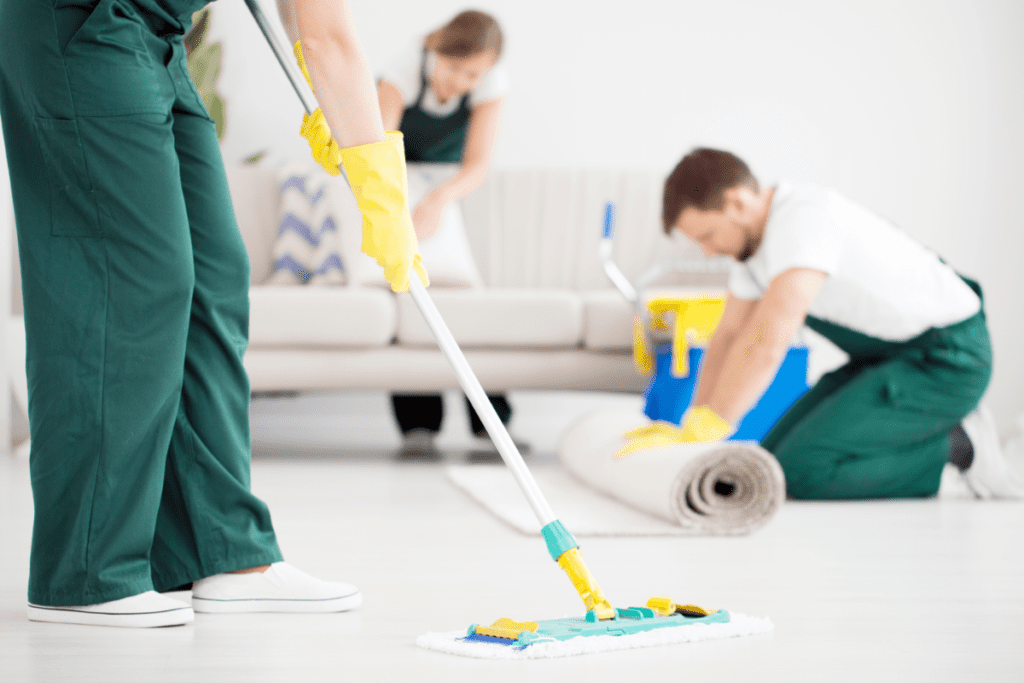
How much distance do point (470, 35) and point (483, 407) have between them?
182cm

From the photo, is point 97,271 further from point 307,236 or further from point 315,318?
point 307,236

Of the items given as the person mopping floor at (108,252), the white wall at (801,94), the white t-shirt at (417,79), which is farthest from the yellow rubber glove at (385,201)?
the white wall at (801,94)

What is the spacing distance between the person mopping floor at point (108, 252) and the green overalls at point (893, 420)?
140 cm

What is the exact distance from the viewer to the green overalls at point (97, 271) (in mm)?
1008

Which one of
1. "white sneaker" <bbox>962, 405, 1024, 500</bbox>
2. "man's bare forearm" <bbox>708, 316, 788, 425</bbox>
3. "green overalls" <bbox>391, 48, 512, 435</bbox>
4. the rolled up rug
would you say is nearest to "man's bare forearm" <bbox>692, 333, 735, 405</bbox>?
"man's bare forearm" <bbox>708, 316, 788, 425</bbox>

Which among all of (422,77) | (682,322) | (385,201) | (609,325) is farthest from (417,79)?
(385,201)

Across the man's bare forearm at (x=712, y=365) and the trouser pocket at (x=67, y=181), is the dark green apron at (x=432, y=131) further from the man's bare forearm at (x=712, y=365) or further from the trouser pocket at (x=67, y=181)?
the trouser pocket at (x=67, y=181)

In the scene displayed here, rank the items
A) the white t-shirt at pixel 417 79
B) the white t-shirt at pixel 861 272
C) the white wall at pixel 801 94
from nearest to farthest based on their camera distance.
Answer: the white t-shirt at pixel 861 272, the white t-shirt at pixel 417 79, the white wall at pixel 801 94

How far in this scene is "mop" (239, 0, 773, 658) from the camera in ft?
3.05

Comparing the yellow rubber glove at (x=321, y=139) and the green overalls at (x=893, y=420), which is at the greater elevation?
the yellow rubber glove at (x=321, y=139)

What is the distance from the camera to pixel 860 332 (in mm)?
2186

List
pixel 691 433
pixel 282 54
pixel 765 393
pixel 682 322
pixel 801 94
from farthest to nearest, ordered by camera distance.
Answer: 1. pixel 801 94
2. pixel 765 393
3. pixel 682 322
4. pixel 691 433
5. pixel 282 54

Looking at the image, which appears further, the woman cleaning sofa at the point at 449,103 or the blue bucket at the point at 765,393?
the woman cleaning sofa at the point at 449,103

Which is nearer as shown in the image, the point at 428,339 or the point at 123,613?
the point at 123,613
